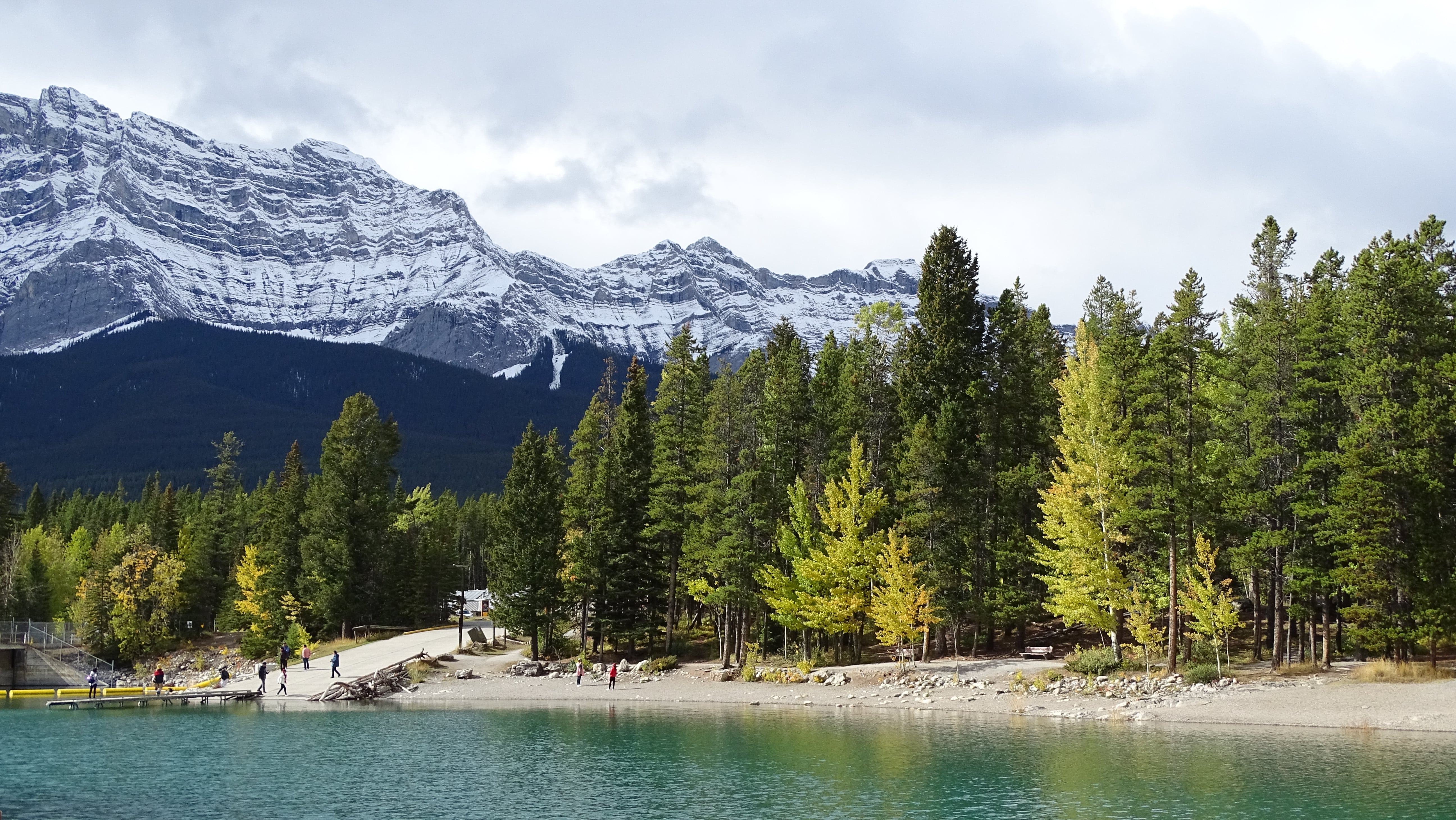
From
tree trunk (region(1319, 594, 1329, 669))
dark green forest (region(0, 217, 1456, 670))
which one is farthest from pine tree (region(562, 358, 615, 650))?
tree trunk (region(1319, 594, 1329, 669))

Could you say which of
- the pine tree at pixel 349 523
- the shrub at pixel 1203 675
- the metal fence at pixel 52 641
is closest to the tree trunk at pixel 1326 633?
the shrub at pixel 1203 675

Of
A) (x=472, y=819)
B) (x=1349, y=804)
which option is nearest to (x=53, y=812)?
(x=472, y=819)

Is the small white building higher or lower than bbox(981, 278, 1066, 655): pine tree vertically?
lower

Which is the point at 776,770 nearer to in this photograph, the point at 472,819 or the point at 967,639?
the point at 472,819

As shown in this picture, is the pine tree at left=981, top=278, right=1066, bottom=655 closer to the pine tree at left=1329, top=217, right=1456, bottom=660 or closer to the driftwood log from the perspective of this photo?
the pine tree at left=1329, top=217, right=1456, bottom=660

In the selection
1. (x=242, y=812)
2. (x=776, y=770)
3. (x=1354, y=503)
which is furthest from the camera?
(x=1354, y=503)

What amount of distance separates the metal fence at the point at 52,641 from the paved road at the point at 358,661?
1376 centimetres

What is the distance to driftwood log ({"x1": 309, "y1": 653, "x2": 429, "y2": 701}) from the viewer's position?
208ft

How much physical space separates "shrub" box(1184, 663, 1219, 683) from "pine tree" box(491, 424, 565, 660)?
3753 cm

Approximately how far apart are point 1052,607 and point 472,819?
33.3 meters

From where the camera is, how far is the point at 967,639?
68.0 metres

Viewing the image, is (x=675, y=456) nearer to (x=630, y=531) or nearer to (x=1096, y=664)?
(x=630, y=531)

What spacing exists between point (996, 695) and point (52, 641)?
2780 inches

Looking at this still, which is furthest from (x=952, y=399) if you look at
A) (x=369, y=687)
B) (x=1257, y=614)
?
(x=369, y=687)
